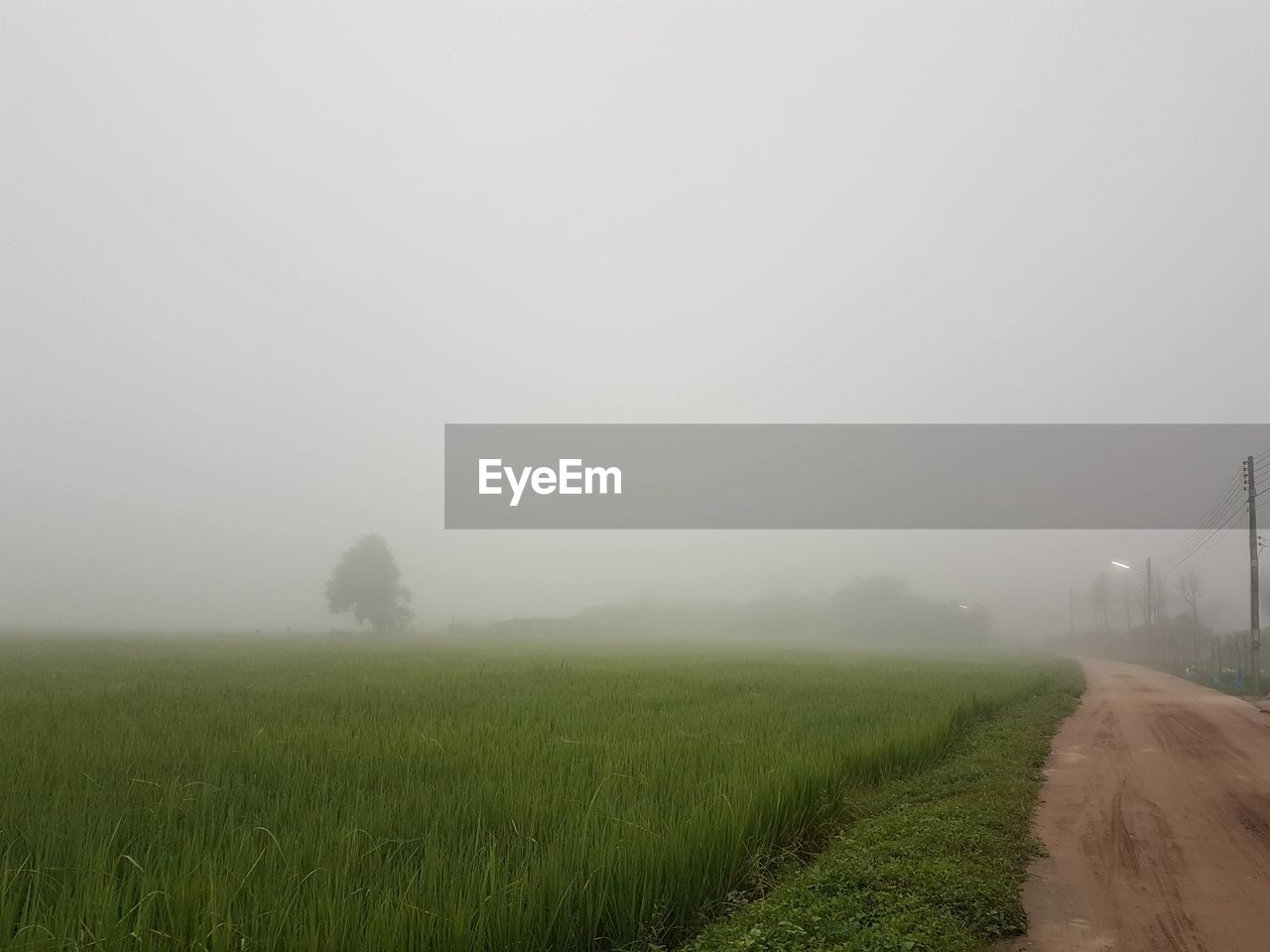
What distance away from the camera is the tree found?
72.5 metres

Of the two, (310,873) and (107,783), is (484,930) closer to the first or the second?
(310,873)

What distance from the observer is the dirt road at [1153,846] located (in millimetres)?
4449

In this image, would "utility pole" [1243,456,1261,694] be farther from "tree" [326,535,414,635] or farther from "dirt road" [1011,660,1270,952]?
"tree" [326,535,414,635]

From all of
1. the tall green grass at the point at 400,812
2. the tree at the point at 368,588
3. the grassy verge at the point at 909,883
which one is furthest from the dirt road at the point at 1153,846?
the tree at the point at 368,588

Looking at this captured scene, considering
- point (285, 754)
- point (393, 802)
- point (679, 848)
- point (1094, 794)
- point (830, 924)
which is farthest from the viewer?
point (1094, 794)

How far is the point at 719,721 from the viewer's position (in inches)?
416

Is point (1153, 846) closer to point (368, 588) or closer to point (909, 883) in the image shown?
point (909, 883)

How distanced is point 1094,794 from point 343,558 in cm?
7610

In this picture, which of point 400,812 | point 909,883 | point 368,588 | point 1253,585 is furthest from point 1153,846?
point 368,588

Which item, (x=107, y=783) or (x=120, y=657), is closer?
(x=107, y=783)

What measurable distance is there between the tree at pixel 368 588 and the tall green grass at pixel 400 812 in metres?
64.1

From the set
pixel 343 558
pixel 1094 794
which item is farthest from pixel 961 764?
pixel 343 558

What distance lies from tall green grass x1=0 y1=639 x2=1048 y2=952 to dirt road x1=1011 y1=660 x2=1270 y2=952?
6.29 feet

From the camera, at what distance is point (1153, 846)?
614 centimetres
